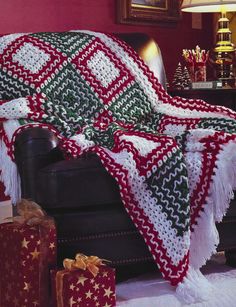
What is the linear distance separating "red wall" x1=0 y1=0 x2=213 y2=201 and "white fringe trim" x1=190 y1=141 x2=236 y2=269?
1.46 meters

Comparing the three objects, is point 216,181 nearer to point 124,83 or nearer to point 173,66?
point 124,83

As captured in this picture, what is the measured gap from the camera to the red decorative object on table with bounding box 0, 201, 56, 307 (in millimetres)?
1918

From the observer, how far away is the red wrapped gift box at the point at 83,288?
6.02 feet

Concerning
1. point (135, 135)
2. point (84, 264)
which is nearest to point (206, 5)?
point (135, 135)

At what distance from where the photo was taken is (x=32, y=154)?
2.11m

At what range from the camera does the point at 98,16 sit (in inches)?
146

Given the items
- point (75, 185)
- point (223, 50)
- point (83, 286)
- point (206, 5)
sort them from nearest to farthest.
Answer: point (83, 286) → point (75, 185) → point (206, 5) → point (223, 50)

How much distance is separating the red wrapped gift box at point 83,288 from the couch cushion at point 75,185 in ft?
0.88

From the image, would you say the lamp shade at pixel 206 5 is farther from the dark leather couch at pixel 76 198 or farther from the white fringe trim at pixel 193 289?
the white fringe trim at pixel 193 289

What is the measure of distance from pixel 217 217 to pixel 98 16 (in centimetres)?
186

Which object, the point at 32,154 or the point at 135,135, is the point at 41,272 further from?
the point at 135,135

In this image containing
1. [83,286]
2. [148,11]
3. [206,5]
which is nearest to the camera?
[83,286]

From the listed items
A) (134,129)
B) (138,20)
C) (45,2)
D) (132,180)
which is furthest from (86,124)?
(138,20)

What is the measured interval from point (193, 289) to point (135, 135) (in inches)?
23.3
